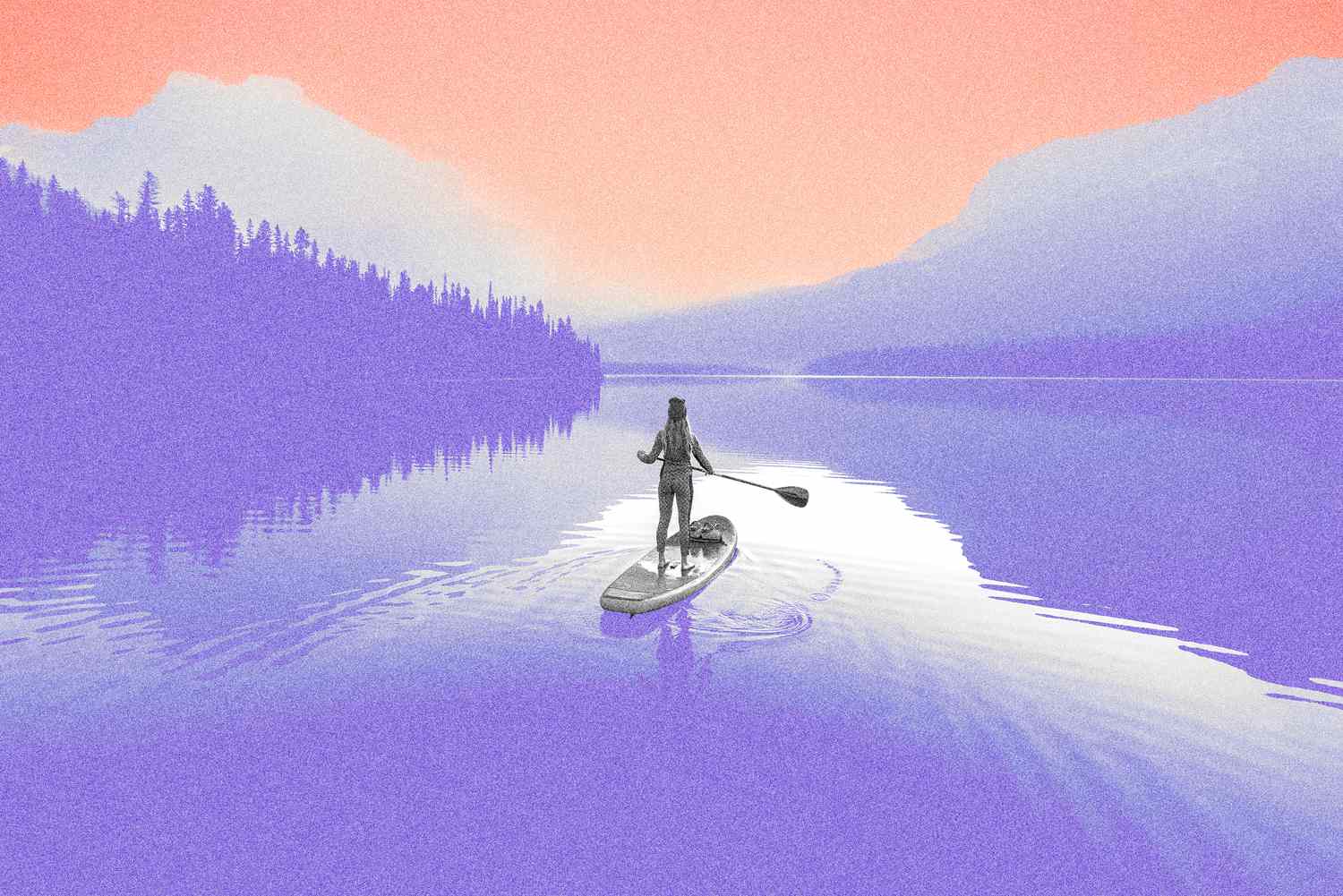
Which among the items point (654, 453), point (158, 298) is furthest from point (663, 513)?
point (158, 298)

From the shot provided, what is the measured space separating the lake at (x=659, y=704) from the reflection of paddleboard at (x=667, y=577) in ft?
1.69

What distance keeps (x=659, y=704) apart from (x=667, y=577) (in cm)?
495

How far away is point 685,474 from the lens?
1669 cm

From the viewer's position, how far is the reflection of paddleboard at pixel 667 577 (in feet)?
49.9

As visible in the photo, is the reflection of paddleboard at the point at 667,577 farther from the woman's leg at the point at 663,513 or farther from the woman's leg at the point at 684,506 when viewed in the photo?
the woman's leg at the point at 663,513

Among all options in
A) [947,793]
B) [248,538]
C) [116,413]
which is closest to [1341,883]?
[947,793]

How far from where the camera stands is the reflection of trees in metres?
24.0

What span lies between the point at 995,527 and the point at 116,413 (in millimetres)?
83700

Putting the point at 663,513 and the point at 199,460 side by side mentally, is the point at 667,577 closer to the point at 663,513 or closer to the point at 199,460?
the point at 663,513

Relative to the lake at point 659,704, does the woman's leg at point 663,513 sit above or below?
above

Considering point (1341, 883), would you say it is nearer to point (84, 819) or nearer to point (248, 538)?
point (84, 819)

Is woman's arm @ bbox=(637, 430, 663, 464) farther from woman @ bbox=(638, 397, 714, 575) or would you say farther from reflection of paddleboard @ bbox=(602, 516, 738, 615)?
reflection of paddleboard @ bbox=(602, 516, 738, 615)

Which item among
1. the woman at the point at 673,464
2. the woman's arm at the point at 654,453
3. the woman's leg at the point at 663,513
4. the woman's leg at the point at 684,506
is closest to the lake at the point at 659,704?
the woman's leg at the point at 684,506

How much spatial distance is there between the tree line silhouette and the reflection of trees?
99.1ft
